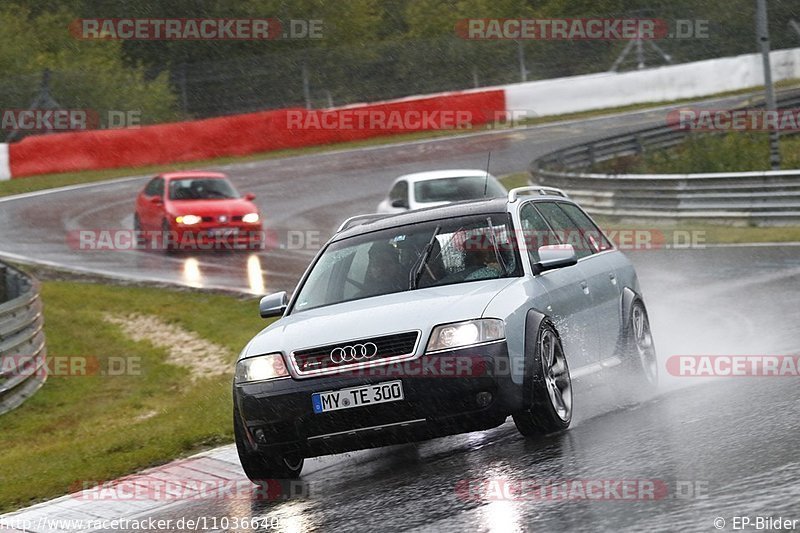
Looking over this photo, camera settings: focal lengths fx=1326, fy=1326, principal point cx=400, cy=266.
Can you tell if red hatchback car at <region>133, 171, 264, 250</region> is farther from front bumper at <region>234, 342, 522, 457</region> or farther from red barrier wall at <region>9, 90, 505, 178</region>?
front bumper at <region>234, 342, 522, 457</region>

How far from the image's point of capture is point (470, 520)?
5.83 meters

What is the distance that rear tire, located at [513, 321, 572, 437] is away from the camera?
293 inches

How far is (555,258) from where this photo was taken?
26.7ft

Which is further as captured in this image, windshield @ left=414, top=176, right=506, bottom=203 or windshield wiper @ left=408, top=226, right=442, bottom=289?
windshield @ left=414, top=176, right=506, bottom=203

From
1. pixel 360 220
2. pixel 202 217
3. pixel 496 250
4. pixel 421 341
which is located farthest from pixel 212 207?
pixel 421 341

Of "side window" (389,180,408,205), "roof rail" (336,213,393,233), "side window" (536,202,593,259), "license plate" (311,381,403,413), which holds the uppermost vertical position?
"roof rail" (336,213,393,233)

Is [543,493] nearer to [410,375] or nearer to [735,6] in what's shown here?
[410,375]

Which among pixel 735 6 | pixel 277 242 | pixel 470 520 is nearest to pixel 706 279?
pixel 277 242

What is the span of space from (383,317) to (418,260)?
986 millimetres

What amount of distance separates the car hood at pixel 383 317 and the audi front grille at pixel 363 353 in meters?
0.03

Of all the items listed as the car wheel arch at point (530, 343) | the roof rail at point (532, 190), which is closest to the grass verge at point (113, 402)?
the roof rail at point (532, 190)

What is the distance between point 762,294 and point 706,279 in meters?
2.47

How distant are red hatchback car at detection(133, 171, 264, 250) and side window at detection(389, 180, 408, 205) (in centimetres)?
323

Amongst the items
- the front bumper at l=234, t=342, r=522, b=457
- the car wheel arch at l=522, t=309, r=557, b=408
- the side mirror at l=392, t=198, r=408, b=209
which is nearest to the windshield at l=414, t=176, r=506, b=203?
the side mirror at l=392, t=198, r=408, b=209
